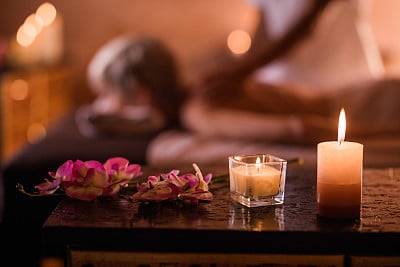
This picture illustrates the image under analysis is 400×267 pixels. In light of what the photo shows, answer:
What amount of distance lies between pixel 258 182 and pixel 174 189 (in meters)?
0.11

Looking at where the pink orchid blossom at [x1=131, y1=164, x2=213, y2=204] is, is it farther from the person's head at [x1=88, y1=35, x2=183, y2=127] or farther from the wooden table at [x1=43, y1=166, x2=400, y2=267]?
the person's head at [x1=88, y1=35, x2=183, y2=127]

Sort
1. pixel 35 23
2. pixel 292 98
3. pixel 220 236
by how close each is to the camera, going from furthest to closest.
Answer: pixel 35 23 → pixel 292 98 → pixel 220 236

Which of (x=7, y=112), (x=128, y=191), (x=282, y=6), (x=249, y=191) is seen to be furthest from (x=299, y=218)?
(x=7, y=112)

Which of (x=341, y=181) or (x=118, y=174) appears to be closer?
(x=341, y=181)

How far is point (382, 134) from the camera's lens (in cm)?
194

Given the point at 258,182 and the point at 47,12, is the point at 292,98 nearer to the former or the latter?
the point at 258,182

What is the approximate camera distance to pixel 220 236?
0.85 meters

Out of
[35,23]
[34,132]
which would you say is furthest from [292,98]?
[35,23]

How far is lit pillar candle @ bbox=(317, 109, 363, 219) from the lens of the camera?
90 cm

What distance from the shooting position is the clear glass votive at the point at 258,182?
3.14ft

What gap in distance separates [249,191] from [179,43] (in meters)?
3.69

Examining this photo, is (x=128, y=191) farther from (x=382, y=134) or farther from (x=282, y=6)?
(x=282, y=6)

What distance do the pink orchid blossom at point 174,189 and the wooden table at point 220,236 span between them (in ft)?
0.06

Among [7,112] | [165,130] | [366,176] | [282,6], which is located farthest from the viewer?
[7,112]
